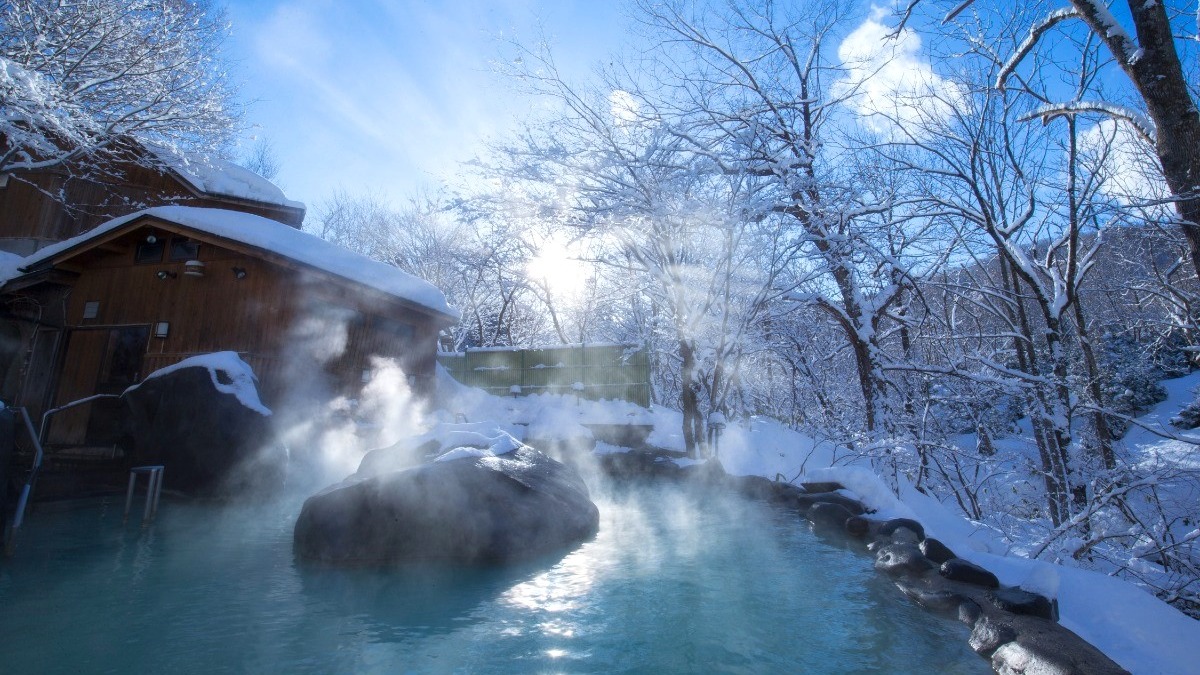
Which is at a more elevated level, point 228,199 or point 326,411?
point 228,199

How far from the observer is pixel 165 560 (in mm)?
4969

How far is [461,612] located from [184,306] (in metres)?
10.7

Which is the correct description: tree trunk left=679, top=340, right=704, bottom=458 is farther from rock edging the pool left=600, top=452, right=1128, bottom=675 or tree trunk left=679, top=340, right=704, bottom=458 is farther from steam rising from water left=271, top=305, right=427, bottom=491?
steam rising from water left=271, top=305, right=427, bottom=491

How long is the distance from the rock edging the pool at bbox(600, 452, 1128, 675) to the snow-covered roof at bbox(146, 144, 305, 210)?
612 inches

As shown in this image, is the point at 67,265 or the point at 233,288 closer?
the point at 233,288

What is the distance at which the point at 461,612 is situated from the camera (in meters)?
3.83

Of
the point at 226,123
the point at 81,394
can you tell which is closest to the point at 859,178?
the point at 226,123

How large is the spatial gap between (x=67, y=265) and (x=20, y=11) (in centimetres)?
482

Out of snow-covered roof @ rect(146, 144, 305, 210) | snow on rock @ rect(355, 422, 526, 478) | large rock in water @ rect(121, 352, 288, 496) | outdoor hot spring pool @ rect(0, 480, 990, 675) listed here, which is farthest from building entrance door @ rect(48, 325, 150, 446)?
snow on rock @ rect(355, 422, 526, 478)

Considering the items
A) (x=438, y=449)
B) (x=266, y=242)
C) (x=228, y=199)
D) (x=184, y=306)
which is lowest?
(x=438, y=449)

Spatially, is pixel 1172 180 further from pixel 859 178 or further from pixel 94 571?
pixel 94 571

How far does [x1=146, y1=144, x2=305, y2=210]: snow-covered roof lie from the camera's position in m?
14.1

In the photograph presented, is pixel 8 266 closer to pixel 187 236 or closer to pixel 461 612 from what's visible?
pixel 187 236

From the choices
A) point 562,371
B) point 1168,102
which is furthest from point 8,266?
point 1168,102
